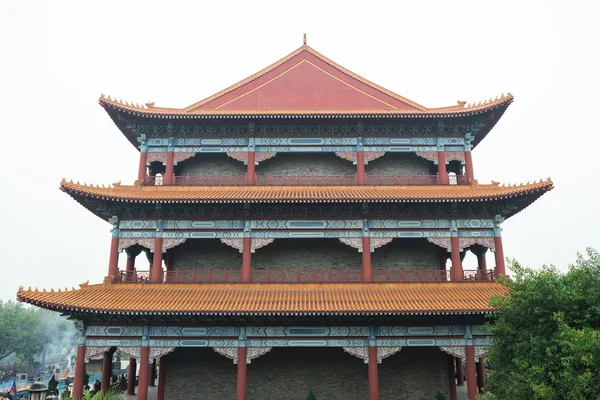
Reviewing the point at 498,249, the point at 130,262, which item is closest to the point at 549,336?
the point at 498,249

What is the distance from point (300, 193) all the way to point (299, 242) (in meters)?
2.46

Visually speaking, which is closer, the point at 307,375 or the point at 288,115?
the point at 307,375

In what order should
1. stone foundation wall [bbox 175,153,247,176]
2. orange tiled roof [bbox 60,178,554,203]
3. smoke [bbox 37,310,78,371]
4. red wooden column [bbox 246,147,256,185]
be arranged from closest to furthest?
orange tiled roof [bbox 60,178,554,203]
red wooden column [bbox 246,147,256,185]
stone foundation wall [bbox 175,153,247,176]
smoke [bbox 37,310,78,371]

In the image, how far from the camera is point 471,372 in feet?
54.2

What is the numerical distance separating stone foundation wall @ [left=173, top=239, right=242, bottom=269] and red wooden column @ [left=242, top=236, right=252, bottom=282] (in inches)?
61.3

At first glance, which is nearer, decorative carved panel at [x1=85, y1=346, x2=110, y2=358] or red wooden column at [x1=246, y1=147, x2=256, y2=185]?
decorative carved panel at [x1=85, y1=346, x2=110, y2=358]

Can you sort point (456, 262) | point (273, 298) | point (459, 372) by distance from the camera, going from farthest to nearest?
point (459, 372), point (456, 262), point (273, 298)

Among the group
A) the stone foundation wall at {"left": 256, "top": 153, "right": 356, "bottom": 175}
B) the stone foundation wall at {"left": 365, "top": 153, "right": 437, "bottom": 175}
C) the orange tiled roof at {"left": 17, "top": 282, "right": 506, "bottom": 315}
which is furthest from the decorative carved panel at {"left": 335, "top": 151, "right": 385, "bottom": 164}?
the orange tiled roof at {"left": 17, "top": 282, "right": 506, "bottom": 315}

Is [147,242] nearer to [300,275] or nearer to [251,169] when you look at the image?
[251,169]

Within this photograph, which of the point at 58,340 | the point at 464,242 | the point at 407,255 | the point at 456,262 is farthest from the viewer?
the point at 58,340

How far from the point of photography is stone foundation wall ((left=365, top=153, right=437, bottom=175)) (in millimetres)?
21719

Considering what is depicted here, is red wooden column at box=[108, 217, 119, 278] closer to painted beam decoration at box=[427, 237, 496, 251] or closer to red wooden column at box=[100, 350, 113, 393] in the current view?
red wooden column at box=[100, 350, 113, 393]

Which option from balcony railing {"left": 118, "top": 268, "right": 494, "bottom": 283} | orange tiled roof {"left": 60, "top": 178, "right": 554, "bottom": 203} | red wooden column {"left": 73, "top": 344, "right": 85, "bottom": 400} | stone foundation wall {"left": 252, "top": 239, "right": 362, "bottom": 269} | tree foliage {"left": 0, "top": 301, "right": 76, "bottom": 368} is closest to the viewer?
red wooden column {"left": 73, "top": 344, "right": 85, "bottom": 400}

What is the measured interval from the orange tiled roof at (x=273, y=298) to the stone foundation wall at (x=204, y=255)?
2.21 metres
